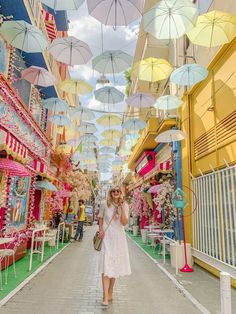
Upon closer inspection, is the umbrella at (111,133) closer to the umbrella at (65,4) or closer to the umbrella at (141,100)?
the umbrella at (141,100)

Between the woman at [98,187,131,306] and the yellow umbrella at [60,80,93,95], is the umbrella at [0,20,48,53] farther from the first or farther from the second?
the woman at [98,187,131,306]

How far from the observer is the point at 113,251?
5137 millimetres

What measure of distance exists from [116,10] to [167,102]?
4875mm

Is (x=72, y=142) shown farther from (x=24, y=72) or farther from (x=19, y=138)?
(x=19, y=138)

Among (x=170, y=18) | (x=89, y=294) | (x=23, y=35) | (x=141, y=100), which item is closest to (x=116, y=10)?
(x=170, y=18)

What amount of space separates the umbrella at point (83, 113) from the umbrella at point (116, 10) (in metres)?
6.67

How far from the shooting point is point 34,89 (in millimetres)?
12516

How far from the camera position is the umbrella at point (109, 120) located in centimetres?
1323

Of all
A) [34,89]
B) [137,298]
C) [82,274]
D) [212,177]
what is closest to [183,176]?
[212,177]

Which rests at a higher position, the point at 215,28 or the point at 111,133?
the point at 111,133

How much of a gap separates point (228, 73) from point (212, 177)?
286cm

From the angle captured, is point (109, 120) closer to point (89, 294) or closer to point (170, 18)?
point (170, 18)

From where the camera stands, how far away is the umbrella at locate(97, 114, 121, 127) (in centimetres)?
1323

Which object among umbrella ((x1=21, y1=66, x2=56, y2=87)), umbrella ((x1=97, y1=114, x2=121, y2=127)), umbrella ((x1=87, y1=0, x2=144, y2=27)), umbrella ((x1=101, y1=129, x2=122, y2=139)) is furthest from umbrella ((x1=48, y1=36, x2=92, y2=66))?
umbrella ((x1=101, y1=129, x2=122, y2=139))
